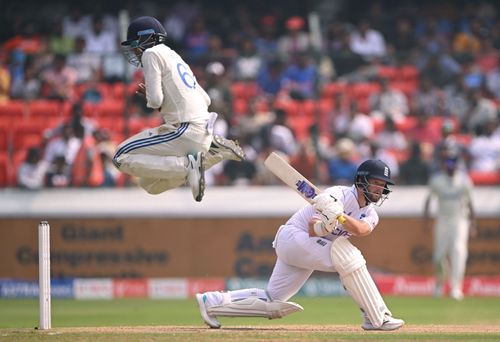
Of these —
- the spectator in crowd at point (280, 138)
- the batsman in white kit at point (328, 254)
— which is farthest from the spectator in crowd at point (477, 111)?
the batsman in white kit at point (328, 254)

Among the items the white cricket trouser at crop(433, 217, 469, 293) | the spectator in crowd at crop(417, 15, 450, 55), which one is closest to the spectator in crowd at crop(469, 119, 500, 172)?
Result: the white cricket trouser at crop(433, 217, 469, 293)

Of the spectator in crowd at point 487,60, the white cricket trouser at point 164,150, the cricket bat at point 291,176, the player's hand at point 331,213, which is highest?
the spectator in crowd at point 487,60

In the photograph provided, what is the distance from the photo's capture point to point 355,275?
32.9ft

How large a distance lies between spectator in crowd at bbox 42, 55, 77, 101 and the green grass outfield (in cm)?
326

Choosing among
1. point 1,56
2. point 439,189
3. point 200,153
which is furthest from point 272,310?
point 1,56

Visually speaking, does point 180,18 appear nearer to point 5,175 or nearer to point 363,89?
point 363,89

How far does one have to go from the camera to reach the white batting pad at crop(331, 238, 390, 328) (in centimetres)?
1000

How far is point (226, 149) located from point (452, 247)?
7054 mm

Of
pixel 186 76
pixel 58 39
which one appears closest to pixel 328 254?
pixel 186 76

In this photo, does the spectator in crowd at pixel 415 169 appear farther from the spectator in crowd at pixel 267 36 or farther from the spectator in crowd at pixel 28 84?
the spectator in crowd at pixel 28 84

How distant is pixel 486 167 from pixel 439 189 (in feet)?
6.47

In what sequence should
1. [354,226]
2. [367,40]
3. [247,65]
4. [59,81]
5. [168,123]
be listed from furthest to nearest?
[367,40] → [247,65] → [59,81] → [168,123] → [354,226]

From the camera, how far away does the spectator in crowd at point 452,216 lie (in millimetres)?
16780

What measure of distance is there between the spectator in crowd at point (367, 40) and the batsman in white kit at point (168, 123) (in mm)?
10311
